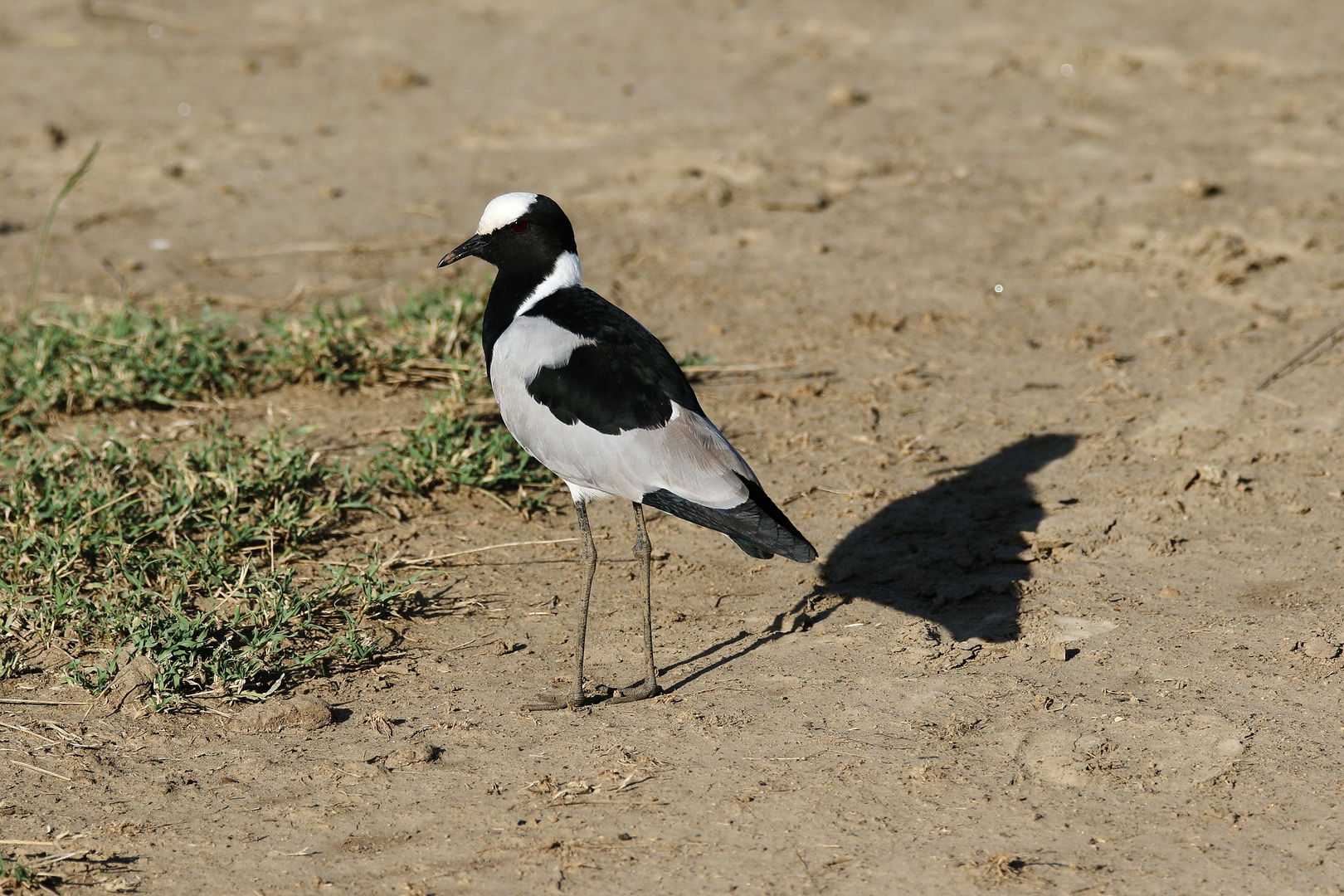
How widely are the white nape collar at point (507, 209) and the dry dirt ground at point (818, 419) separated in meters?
1.10

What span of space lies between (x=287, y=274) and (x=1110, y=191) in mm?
4332

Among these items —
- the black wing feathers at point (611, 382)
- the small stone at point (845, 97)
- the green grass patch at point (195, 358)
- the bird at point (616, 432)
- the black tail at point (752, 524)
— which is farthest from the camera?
the small stone at point (845, 97)

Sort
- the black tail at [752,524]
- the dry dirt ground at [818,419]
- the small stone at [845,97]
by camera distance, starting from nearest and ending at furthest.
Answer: the dry dirt ground at [818,419] → the black tail at [752,524] → the small stone at [845,97]

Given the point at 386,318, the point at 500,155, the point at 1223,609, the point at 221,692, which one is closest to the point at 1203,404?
the point at 1223,609

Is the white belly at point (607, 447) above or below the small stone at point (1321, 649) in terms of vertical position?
above

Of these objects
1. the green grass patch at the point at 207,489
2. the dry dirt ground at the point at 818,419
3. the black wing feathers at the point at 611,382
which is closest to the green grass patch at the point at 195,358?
the green grass patch at the point at 207,489

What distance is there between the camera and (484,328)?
439 cm

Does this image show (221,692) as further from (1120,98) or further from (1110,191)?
(1120,98)

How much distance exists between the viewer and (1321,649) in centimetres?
385

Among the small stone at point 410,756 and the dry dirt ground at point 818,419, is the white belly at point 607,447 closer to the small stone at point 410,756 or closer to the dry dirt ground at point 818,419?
the dry dirt ground at point 818,419

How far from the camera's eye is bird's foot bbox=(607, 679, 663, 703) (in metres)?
3.82

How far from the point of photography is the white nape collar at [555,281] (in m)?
4.35

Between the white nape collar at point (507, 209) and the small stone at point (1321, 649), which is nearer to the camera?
the small stone at point (1321, 649)

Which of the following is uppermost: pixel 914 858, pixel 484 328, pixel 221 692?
pixel 484 328
